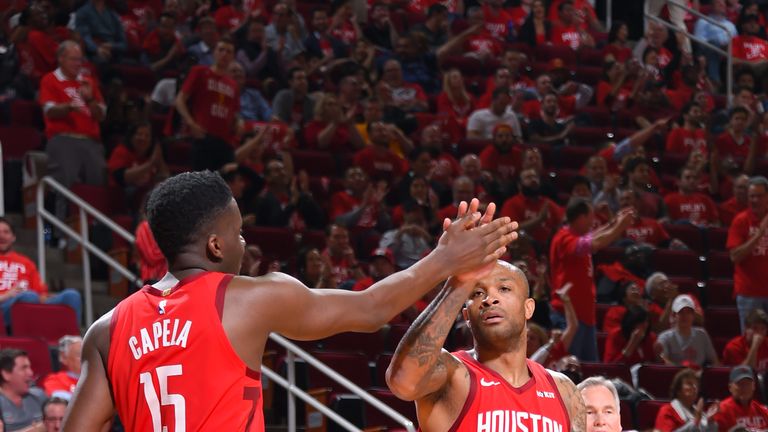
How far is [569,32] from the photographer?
16.3m

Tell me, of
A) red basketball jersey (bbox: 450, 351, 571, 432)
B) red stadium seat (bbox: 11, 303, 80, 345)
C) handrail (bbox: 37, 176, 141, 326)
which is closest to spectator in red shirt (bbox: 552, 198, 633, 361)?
handrail (bbox: 37, 176, 141, 326)

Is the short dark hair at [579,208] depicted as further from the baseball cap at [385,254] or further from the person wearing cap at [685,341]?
the baseball cap at [385,254]

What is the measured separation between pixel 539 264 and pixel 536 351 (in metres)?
1.66

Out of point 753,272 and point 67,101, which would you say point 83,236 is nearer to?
point 67,101

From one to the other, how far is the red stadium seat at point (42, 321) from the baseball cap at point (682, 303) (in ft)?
14.2

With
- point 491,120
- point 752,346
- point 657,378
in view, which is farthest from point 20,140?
point 752,346

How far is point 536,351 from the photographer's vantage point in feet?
29.8

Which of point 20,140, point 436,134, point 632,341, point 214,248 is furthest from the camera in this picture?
point 436,134

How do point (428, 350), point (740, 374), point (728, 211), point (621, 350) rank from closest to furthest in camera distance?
1. point (428, 350)
2. point (740, 374)
3. point (621, 350)
4. point (728, 211)

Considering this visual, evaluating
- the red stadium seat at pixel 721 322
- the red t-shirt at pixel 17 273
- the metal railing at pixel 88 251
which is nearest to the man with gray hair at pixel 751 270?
the red stadium seat at pixel 721 322

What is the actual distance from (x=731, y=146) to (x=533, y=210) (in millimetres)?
3315

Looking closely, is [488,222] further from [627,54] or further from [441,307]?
[627,54]

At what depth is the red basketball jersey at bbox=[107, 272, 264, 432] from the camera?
3.34 metres

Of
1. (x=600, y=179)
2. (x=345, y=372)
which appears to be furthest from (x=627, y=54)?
(x=345, y=372)
